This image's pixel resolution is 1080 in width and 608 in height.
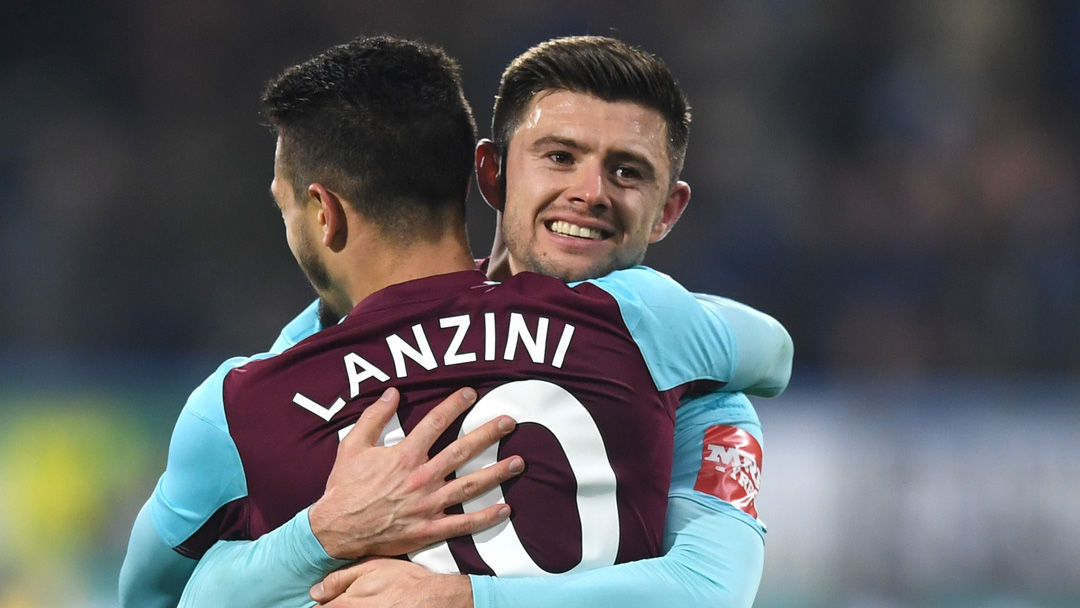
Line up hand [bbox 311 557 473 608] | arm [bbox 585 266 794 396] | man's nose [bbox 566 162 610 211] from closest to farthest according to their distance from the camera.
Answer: hand [bbox 311 557 473 608]
arm [bbox 585 266 794 396]
man's nose [bbox 566 162 610 211]

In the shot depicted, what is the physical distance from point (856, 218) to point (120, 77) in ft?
16.7

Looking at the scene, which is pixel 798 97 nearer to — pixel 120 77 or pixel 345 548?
pixel 120 77

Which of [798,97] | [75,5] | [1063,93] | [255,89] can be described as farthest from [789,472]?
[75,5]

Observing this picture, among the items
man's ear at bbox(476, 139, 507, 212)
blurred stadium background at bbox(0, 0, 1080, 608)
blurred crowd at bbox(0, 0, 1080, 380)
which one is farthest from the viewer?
blurred crowd at bbox(0, 0, 1080, 380)

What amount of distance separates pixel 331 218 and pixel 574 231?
595 mm

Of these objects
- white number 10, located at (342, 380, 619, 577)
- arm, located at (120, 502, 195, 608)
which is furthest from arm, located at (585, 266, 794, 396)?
arm, located at (120, 502, 195, 608)

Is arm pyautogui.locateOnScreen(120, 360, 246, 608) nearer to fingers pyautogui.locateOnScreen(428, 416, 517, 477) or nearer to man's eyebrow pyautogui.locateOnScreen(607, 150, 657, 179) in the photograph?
fingers pyautogui.locateOnScreen(428, 416, 517, 477)

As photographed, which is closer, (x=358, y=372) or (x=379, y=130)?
(x=358, y=372)

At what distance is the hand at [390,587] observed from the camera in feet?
6.14

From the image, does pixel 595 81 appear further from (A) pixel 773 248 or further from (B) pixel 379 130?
(A) pixel 773 248

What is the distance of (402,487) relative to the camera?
1.91 meters

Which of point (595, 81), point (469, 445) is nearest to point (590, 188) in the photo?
point (595, 81)

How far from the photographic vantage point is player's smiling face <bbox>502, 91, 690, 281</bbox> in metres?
2.59

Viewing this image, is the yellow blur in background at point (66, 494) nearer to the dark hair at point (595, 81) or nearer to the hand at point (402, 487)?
the dark hair at point (595, 81)
